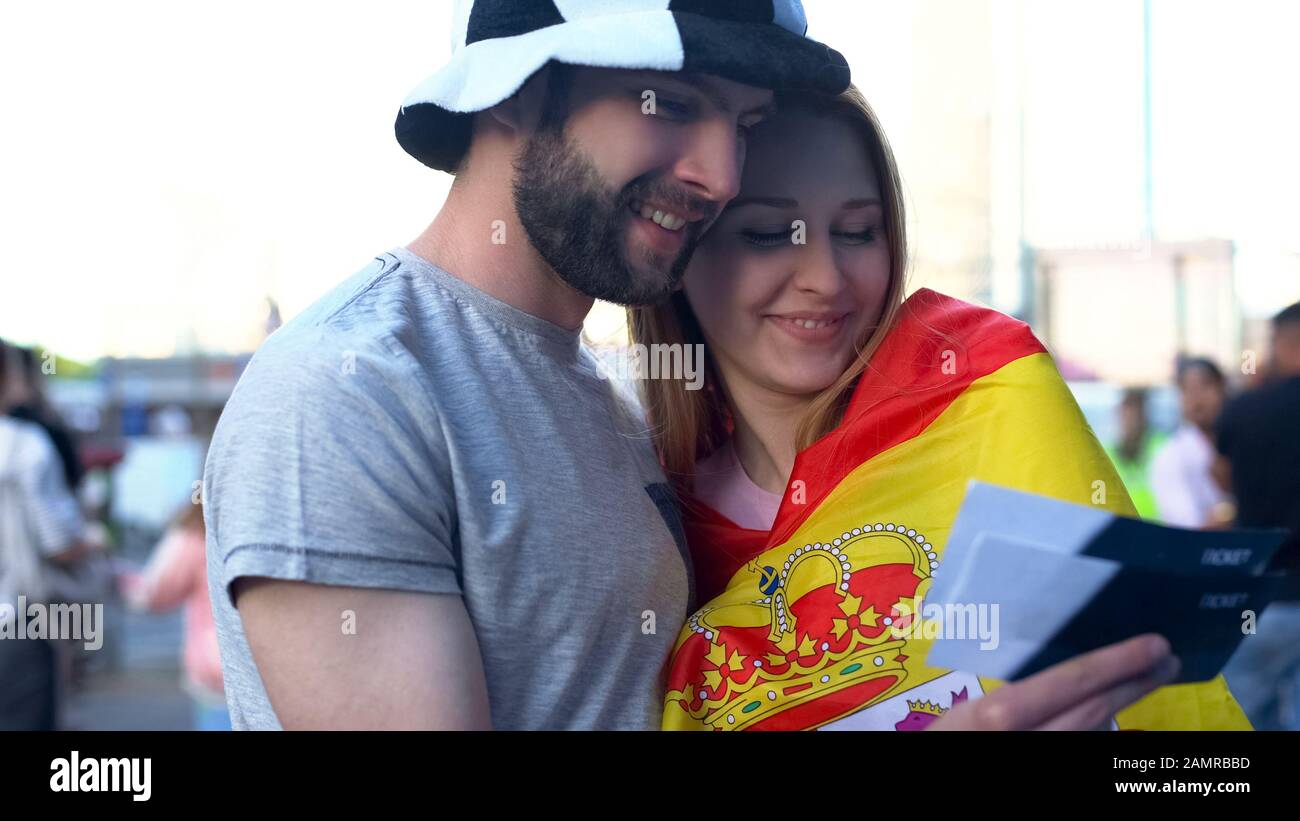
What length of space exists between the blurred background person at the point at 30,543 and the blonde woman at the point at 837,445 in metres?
3.01

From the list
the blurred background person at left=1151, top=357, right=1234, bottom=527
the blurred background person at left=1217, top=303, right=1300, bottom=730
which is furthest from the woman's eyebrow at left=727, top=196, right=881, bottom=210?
the blurred background person at left=1151, top=357, right=1234, bottom=527

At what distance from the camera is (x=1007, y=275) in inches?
426

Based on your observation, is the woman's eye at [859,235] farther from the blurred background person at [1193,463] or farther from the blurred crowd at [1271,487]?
the blurred background person at [1193,463]

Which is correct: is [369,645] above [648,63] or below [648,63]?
below

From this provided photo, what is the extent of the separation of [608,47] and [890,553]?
81 centimetres

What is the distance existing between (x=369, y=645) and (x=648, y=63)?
0.81m

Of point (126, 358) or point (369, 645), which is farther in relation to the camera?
point (126, 358)

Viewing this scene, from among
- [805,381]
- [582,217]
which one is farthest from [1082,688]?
[582,217]

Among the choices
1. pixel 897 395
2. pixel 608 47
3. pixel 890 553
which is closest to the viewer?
pixel 608 47

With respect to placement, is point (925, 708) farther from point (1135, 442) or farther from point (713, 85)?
point (1135, 442)

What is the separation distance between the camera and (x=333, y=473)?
148 cm

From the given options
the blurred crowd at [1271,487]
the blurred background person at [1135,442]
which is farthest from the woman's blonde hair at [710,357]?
the blurred background person at [1135,442]
